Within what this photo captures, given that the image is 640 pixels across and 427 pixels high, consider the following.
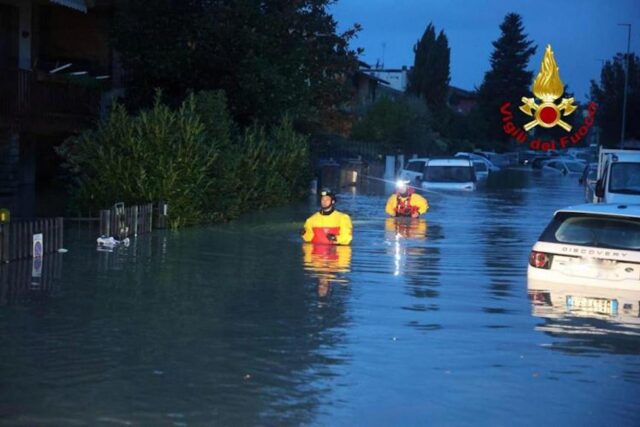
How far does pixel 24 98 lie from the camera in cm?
2392

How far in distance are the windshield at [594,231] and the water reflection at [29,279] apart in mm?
5854

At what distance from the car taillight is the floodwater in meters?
0.40

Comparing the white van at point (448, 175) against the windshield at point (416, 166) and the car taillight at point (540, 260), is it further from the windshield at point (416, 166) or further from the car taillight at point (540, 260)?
the car taillight at point (540, 260)

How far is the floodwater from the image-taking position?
24.4 ft

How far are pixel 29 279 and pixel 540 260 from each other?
6.16 m

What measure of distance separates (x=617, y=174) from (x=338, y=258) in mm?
6959

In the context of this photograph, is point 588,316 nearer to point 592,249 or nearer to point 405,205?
point 592,249

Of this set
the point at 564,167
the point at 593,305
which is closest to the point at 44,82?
the point at 593,305

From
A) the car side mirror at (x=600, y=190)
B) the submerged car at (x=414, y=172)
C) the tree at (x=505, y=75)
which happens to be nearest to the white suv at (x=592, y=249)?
the car side mirror at (x=600, y=190)

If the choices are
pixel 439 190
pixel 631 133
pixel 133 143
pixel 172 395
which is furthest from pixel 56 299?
pixel 631 133

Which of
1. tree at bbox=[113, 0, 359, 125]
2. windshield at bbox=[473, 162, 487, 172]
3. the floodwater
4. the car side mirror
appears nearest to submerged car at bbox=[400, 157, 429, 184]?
tree at bbox=[113, 0, 359, 125]

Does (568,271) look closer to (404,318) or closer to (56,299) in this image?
(404,318)

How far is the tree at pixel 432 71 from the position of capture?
95312 millimetres

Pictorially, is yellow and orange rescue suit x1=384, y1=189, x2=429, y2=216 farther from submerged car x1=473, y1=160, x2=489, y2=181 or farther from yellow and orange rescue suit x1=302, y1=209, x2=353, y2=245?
submerged car x1=473, y1=160, x2=489, y2=181
